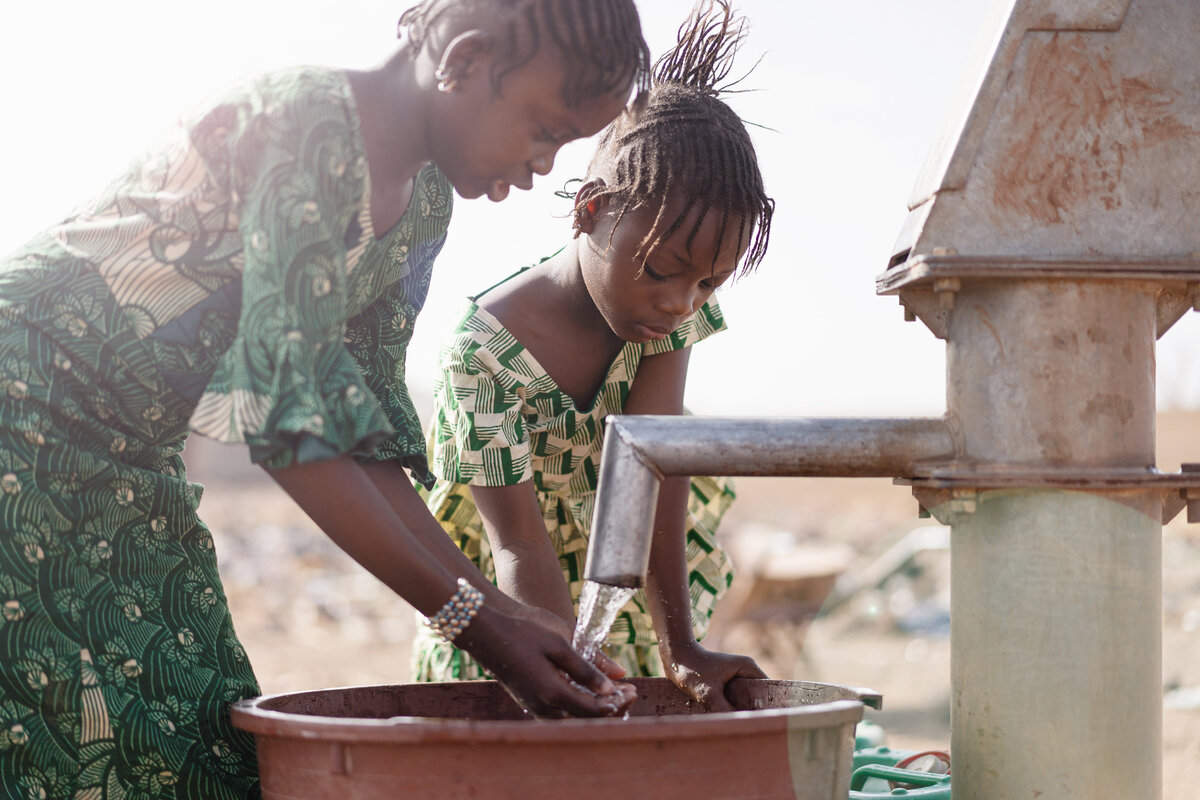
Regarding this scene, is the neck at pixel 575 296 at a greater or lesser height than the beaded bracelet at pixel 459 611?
greater

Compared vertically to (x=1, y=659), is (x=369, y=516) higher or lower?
higher

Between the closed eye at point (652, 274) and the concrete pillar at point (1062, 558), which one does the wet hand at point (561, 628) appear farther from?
the closed eye at point (652, 274)

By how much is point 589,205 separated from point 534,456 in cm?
49

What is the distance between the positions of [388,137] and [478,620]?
2.06ft

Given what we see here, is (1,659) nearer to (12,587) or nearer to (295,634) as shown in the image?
(12,587)

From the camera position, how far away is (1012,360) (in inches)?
63.5

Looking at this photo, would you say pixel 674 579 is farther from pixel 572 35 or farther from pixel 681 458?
pixel 572 35

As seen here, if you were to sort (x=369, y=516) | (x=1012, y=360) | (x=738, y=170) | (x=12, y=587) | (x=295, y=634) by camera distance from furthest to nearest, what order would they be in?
1. (x=295, y=634)
2. (x=738, y=170)
3. (x=1012, y=360)
4. (x=12, y=587)
5. (x=369, y=516)

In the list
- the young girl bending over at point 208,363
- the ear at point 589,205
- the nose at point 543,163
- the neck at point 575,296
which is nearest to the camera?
the young girl bending over at point 208,363

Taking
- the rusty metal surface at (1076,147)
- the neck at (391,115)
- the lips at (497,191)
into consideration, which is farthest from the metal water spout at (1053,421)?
the neck at (391,115)

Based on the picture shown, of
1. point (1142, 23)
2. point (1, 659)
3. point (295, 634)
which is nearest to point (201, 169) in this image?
point (1, 659)

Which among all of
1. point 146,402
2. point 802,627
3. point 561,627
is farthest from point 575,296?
point 802,627

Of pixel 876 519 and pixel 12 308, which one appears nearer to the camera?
pixel 12 308

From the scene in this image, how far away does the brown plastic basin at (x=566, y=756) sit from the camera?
4.19 ft
